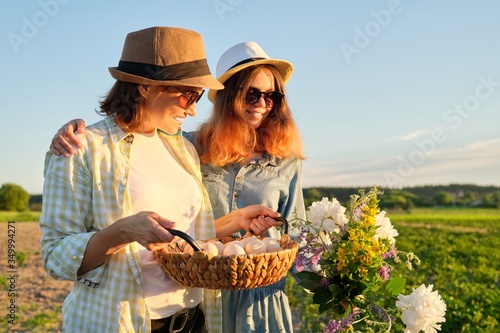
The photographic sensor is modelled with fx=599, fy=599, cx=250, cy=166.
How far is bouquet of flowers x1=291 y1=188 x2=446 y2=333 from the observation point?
2.49m

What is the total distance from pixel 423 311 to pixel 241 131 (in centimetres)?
135

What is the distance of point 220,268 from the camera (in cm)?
221

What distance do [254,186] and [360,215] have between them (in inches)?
31.9

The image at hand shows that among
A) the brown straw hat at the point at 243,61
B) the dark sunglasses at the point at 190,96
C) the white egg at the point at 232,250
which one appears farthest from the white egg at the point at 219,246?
the brown straw hat at the point at 243,61

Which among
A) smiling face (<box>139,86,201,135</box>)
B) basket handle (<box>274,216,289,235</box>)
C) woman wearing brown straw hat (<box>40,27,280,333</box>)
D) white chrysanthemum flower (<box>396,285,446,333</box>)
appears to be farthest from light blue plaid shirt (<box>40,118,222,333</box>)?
white chrysanthemum flower (<box>396,285,446,333</box>)

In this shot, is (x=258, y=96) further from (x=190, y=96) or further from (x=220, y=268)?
(x=220, y=268)

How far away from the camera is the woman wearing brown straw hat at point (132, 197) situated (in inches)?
90.9

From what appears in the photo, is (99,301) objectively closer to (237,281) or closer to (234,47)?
(237,281)

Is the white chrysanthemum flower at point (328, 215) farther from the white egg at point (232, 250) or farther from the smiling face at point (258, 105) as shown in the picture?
the smiling face at point (258, 105)

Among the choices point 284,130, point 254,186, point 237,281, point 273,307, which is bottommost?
point 273,307

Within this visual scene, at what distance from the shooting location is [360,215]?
100 inches

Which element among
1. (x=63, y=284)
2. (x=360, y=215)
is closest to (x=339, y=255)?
(x=360, y=215)

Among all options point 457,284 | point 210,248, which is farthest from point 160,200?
point 457,284

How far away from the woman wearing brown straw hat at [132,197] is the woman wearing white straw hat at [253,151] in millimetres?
383
